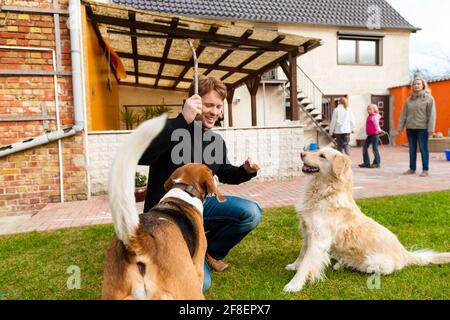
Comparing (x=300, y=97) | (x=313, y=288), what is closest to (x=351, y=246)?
(x=313, y=288)

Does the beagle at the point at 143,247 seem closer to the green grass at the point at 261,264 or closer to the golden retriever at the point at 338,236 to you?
the green grass at the point at 261,264

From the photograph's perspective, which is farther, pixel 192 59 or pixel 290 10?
pixel 290 10

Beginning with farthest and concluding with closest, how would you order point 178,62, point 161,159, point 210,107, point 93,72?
point 178,62 < point 93,72 < point 210,107 < point 161,159

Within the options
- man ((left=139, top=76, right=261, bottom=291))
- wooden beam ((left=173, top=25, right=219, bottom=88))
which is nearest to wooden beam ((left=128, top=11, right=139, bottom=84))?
wooden beam ((left=173, top=25, right=219, bottom=88))

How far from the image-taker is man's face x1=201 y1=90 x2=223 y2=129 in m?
2.85

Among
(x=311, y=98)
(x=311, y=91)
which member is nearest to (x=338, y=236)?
(x=311, y=98)

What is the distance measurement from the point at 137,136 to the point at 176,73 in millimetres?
12818

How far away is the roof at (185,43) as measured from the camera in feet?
22.6

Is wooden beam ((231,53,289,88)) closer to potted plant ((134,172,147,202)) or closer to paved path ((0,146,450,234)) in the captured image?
paved path ((0,146,450,234))

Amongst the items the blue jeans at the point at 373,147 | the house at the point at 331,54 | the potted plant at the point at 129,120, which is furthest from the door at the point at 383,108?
the potted plant at the point at 129,120

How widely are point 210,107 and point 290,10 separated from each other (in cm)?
1626

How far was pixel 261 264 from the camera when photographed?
10.9 ft

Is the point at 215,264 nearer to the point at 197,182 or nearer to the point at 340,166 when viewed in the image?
the point at 197,182

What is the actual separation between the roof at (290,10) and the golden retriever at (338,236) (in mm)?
13537
